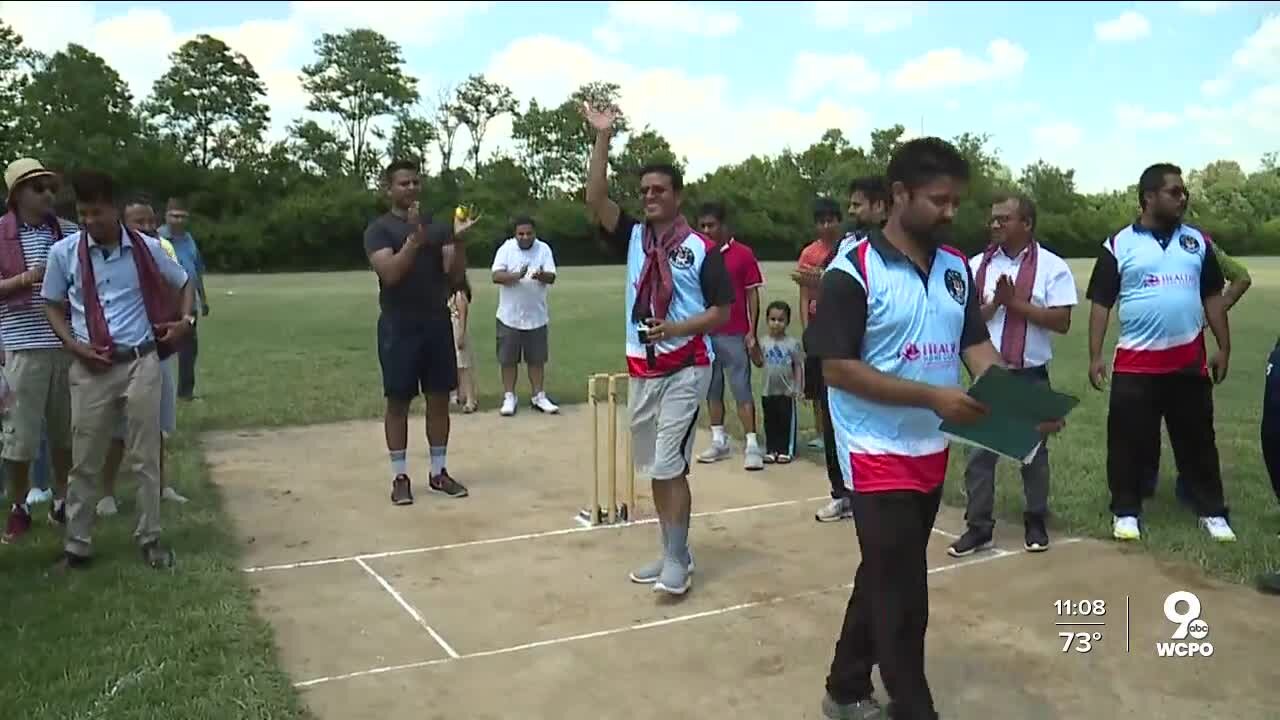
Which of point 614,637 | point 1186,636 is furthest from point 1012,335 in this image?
point 614,637

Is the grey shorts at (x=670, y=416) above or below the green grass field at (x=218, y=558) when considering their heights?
above

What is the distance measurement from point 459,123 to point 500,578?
7002cm

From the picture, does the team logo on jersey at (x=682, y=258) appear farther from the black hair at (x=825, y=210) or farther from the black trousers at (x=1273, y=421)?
the black trousers at (x=1273, y=421)

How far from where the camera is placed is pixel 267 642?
15.3 feet

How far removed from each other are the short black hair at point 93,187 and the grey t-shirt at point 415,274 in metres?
1.70

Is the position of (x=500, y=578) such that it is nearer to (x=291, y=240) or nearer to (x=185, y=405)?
(x=185, y=405)

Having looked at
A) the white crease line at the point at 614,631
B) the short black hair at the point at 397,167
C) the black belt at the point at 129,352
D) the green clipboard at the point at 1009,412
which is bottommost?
the white crease line at the point at 614,631

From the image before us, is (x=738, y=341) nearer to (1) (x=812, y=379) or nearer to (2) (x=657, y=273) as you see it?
(1) (x=812, y=379)

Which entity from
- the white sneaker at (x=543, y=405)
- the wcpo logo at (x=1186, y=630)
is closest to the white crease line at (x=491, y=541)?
the wcpo logo at (x=1186, y=630)

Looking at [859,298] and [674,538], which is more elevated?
[859,298]

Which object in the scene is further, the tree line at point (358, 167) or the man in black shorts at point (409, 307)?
the tree line at point (358, 167)

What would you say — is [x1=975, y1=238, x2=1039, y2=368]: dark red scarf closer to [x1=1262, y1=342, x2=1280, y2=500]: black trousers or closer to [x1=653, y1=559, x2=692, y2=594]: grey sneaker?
[x1=1262, y1=342, x2=1280, y2=500]: black trousers

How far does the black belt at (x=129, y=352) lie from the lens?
18.1 feet

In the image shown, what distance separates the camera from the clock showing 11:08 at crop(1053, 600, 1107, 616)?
5051mm
